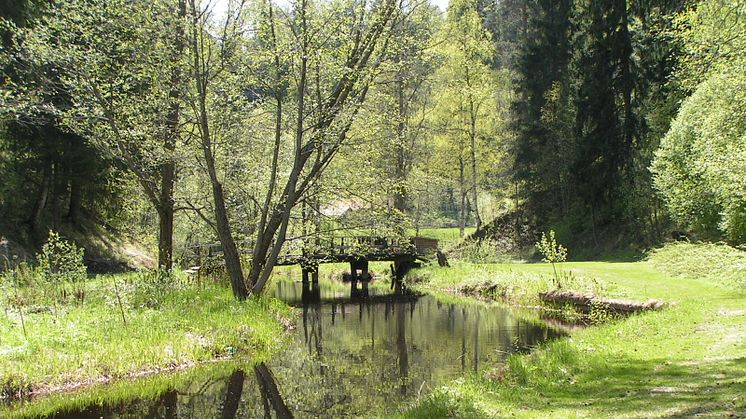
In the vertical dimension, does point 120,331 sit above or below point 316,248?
below

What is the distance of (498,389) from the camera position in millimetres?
7910

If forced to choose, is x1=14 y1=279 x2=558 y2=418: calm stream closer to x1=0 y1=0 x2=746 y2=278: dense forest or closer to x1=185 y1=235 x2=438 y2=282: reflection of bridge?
x1=185 y1=235 x2=438 y2=282: reflection of bridge

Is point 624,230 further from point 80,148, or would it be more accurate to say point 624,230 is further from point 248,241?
point 80,148

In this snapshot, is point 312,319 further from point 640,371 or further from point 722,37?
point 722,37

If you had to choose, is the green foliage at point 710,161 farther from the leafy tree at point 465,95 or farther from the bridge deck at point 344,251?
the leafy tree at point 465,95

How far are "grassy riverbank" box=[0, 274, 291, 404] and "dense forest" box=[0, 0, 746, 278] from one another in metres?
2.05

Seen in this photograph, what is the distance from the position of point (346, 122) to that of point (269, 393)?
7.77 meters

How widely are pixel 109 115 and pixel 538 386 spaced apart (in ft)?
40.7

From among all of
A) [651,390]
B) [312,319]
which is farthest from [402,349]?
[651,390]

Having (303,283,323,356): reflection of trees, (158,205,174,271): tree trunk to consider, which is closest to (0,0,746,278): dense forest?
(158,205,174,271): tree trunk

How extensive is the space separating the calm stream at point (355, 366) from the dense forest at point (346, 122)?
2983 mm

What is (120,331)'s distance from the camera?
11.5 meters

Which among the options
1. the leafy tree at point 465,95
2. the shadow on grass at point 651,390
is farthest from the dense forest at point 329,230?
the leafy tree at point 465,95

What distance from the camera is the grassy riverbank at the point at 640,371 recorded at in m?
6.50
